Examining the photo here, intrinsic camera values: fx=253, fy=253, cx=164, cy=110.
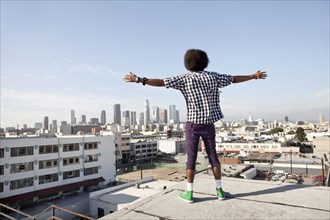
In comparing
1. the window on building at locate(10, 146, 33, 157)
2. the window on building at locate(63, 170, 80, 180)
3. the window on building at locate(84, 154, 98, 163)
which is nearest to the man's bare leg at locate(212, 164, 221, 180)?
the window on building at locate(10, 146, 33, 157)

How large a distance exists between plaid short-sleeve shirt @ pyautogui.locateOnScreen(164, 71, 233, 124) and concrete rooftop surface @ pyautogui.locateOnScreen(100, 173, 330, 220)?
43.3 inches

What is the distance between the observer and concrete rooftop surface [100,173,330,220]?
2.81 metres

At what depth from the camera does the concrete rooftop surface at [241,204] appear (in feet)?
9.23

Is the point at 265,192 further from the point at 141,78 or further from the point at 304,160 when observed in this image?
the point at 304,160

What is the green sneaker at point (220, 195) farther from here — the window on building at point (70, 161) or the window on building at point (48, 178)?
the window on building at point (70, 161)

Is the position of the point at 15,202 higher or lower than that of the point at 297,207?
lower

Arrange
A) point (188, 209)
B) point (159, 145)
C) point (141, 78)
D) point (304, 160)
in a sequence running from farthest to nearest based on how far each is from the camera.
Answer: point (159, 145) < point (304, 160) < point (141, 78) < point (188, 209)

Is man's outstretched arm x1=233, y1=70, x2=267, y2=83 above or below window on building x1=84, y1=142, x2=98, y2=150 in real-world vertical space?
above

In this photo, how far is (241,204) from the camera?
319cm

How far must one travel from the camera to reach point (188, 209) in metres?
3.03

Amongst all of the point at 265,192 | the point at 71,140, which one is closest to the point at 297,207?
the point at 265,192

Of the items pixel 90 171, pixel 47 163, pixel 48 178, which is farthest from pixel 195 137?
pixel 90 171

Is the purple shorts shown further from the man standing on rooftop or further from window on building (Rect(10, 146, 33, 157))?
window on building (Rect(10, 146, 33, 157))

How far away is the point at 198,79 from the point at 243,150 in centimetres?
6397
